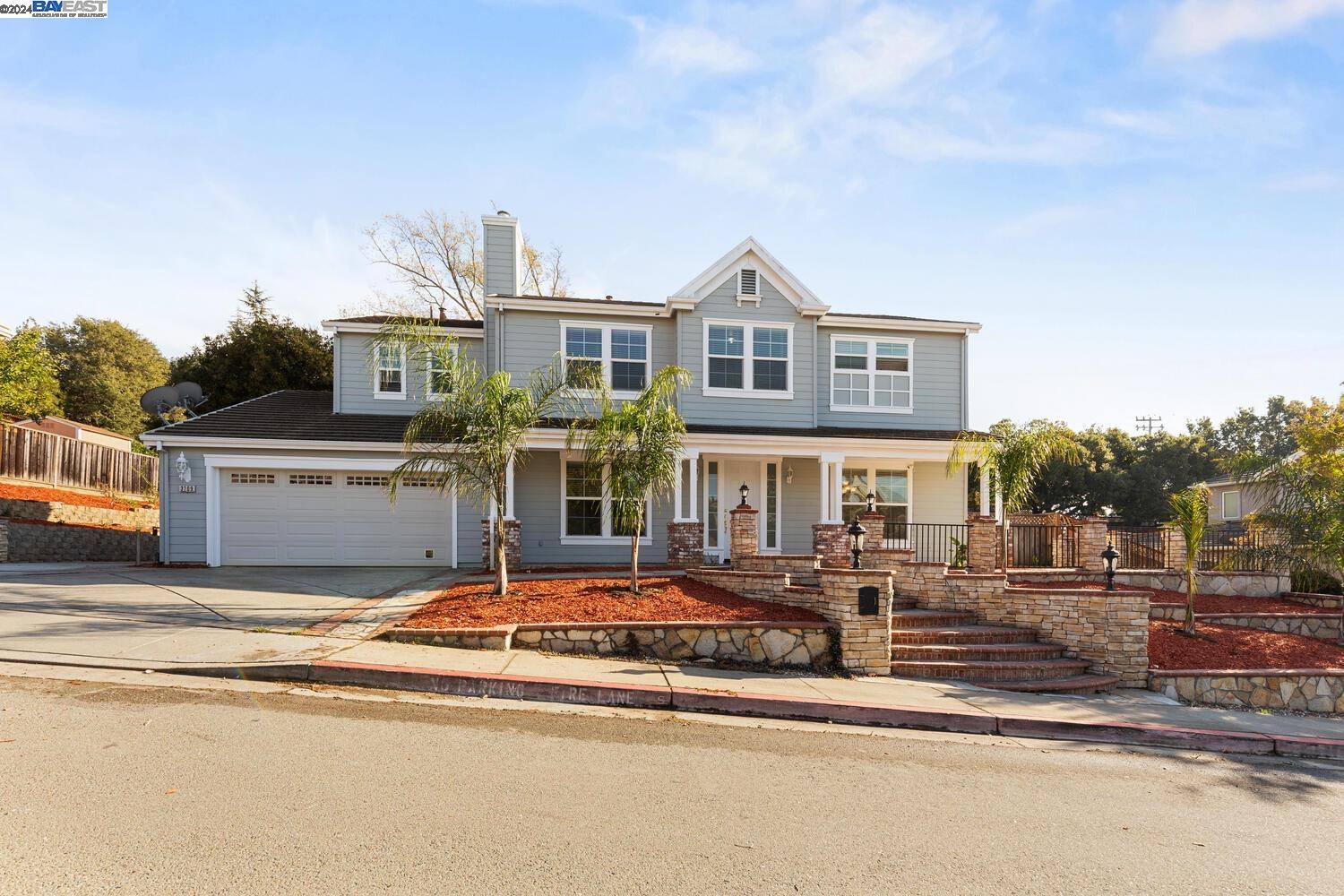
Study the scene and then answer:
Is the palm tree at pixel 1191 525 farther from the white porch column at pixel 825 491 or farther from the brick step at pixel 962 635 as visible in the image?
the white porch column at pixel 825 491

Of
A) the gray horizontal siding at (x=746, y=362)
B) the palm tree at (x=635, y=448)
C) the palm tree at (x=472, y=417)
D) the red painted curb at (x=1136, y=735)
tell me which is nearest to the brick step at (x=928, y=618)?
the red painted curb at (x=1136, y=735)

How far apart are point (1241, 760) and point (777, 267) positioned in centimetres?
1295

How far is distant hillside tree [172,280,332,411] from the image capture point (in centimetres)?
2819

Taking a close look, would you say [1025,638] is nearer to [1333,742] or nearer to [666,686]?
[1333,742]

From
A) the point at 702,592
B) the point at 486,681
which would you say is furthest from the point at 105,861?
the point at 702,592

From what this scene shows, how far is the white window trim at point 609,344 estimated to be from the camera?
17.8 metres

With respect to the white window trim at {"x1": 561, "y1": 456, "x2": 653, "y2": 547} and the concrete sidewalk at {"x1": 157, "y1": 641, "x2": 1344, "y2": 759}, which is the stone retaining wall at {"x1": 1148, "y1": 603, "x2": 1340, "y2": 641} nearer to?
the concrete sidewalk at {"x1": 157, "y1": 641, "x2": 1344, "y2": 759}

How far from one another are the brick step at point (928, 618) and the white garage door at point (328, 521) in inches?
402

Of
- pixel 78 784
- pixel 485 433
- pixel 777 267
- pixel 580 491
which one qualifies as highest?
pixel 777 267

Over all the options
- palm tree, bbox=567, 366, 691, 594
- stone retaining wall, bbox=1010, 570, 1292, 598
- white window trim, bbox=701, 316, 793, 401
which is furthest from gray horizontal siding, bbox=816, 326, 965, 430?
palm tree, bbox=567, 366, 691, 594

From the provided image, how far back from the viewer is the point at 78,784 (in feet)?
15.7

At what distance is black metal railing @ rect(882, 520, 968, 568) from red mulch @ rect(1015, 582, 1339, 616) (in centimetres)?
231

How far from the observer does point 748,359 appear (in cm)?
1797

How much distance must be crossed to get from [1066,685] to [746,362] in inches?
400
